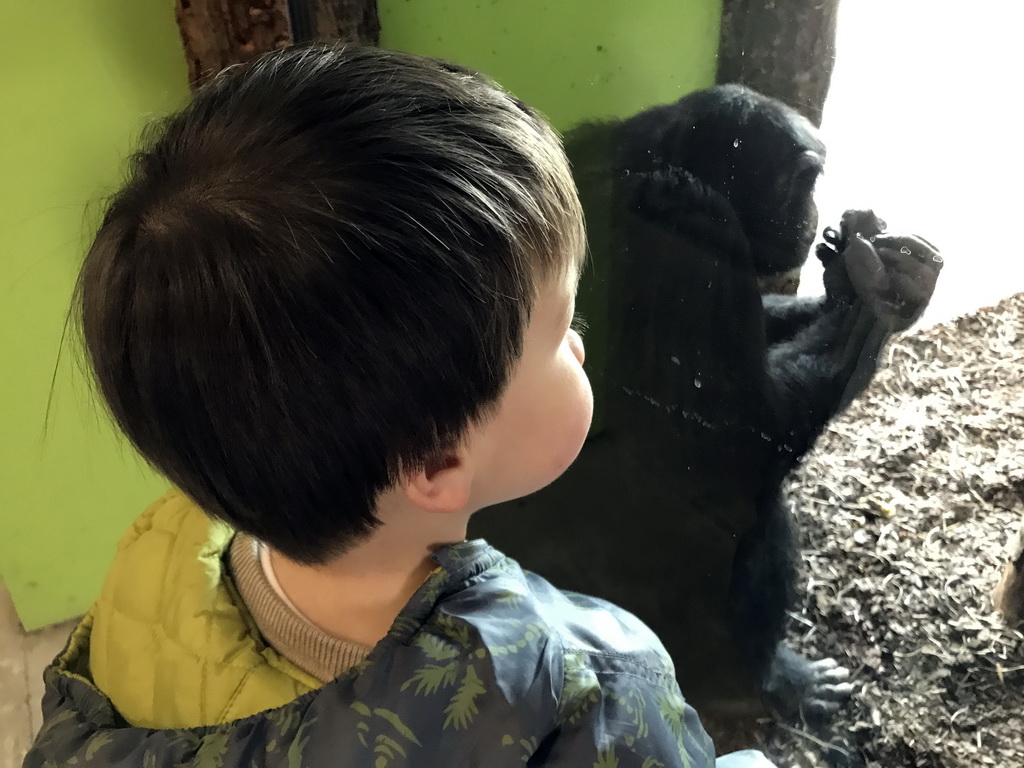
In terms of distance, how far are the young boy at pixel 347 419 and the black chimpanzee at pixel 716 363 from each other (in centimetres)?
35

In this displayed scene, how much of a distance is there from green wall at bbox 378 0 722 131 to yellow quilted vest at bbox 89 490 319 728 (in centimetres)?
61

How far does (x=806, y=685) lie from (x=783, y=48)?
659mm

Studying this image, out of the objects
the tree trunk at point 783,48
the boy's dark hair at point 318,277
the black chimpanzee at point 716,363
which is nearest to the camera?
the boy's dark hair at point 318,277

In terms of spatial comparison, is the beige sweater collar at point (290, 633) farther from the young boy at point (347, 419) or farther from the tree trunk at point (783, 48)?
the tree trunk at point (783, 48)

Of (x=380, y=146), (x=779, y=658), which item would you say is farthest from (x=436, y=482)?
(x=779, y=658)

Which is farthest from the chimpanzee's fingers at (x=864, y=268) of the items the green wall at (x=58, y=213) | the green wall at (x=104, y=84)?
the green wall at (x=58, y=213)

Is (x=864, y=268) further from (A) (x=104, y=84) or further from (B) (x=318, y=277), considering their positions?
(A) (x=104, y=84)

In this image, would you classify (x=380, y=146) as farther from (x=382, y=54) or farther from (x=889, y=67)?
(x=889, y=67)

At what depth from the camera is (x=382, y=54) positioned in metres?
0.52

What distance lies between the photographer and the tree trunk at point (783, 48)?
0.67 m

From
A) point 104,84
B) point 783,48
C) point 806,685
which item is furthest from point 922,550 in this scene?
point 104,84

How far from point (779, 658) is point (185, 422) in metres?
0.75

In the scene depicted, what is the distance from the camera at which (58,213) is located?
0.96m

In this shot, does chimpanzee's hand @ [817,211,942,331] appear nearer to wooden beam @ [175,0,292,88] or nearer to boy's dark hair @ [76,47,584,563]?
boy's dark hair @ [76,47,584,563]
